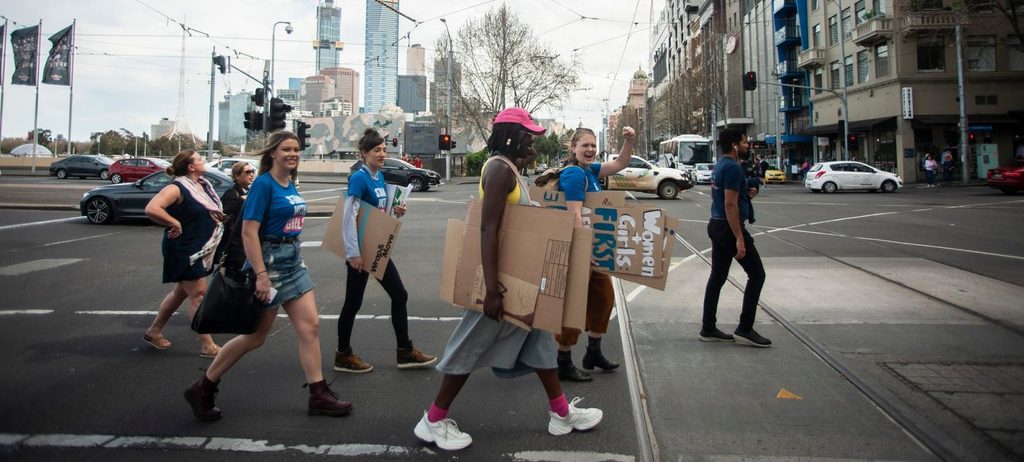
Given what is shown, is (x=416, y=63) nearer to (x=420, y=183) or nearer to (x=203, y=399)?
(x=420, y=183)

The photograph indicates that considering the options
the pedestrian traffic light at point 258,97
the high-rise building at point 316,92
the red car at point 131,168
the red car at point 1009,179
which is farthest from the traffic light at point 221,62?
the high-rise building at point 316,92

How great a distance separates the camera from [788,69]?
54062mm

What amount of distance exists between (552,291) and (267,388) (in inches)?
97.2

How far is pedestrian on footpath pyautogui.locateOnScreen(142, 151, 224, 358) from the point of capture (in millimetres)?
5449

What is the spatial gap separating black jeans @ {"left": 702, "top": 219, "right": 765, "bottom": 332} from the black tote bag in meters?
A: 3.55

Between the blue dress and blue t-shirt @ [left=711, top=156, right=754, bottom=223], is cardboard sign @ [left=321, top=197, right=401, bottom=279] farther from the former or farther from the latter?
blue t-shirt @ [left=711, top=156, right=754, bottom=223]

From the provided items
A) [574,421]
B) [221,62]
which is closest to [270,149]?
[574,421]

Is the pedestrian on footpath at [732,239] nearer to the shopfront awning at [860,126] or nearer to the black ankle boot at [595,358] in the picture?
the black ankle boot at [595,358]

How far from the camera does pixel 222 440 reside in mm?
3707

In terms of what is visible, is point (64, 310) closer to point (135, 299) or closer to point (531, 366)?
point (135, 299)

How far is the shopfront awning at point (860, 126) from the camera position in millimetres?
39531

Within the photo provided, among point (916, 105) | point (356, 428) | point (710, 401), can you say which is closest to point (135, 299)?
point (356, 428)

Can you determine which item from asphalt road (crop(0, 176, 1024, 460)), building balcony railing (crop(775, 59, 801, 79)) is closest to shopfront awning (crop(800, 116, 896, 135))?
building balcony railing (crop(775, 59, 801, 79))

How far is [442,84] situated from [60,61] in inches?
1151
